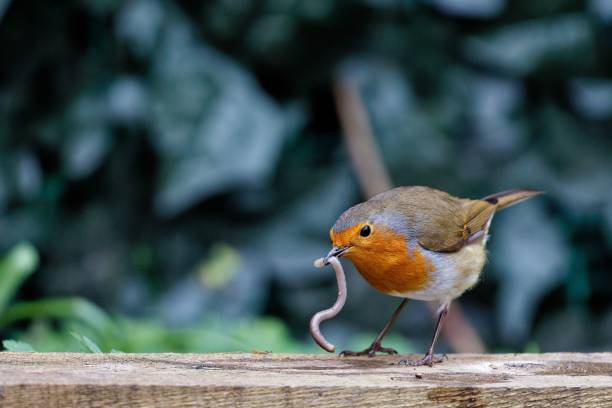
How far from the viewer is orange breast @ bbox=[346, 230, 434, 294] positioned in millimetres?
2963

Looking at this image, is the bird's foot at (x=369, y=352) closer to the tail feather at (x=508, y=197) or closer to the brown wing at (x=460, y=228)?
the brown wing at (x=460, y=228)

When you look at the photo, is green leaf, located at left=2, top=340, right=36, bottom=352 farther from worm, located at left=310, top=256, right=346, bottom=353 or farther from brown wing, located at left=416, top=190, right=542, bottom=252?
brown wing, located at left=416, top=190, right=542, bottom=252

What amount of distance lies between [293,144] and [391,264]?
126cm

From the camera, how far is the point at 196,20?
399cm

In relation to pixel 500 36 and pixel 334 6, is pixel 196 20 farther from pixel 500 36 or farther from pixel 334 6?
pixel 500 36

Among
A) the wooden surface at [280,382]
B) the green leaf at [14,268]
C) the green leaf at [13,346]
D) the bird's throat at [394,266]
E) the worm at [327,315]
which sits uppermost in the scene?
the green leaf at [14,268]

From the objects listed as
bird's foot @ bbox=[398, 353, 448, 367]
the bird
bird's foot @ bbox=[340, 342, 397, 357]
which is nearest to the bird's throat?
the bird

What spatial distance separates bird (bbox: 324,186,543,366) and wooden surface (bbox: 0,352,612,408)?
0.47 metres

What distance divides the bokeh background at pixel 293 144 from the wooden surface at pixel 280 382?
1.47 m

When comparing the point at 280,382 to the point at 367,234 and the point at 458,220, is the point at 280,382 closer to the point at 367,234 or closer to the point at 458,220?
the point at 367,234

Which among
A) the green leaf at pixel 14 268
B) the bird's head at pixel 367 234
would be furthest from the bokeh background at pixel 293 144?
the bird's head at pixel 367 234

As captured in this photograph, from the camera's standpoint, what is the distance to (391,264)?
300 centimetres

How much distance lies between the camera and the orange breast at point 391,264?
9.72 feet

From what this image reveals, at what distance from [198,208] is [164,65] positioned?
0.60m
